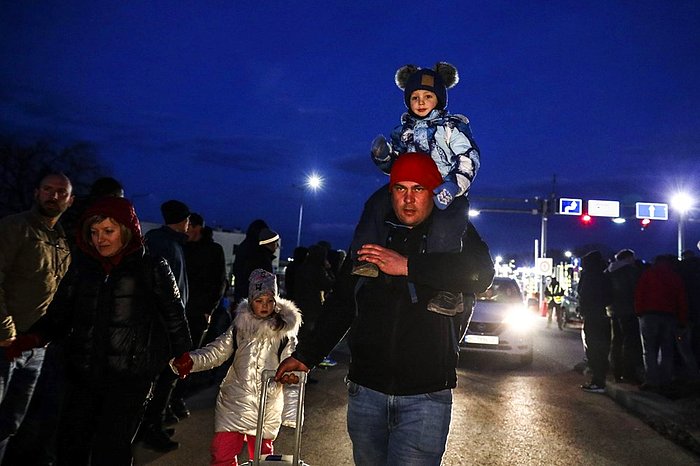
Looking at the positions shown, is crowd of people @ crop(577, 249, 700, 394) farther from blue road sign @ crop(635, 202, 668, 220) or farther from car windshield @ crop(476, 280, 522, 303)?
blue road sign @ crop(635, 202, 668, 220)

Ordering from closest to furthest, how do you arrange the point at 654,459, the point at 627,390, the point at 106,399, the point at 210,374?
the point at 106,399
the point at 654,459
the point at 627,390
the point at 210,374

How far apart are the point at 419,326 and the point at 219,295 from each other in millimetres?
4316

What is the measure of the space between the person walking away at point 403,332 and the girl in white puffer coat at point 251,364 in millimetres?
1393

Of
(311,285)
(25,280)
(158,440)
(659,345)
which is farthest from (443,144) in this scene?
(659,345)

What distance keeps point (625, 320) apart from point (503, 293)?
285 centimetres

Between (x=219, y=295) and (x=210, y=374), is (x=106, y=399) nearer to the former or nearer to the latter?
(x=219, y=295)

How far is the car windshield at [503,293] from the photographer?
11.6m

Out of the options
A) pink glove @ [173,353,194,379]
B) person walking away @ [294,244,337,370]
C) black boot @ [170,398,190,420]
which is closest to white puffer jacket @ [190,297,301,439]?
pink glove @ [173,353,194,379]

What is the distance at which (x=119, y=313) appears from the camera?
129 inches

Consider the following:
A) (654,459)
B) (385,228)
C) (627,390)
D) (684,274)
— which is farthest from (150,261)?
(684,274)

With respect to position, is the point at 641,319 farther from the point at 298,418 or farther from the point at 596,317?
the point at 298,418

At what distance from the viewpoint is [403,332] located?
8.00 ft

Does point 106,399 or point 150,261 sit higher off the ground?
point 150,261

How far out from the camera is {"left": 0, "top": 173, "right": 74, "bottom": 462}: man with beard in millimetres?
3725
